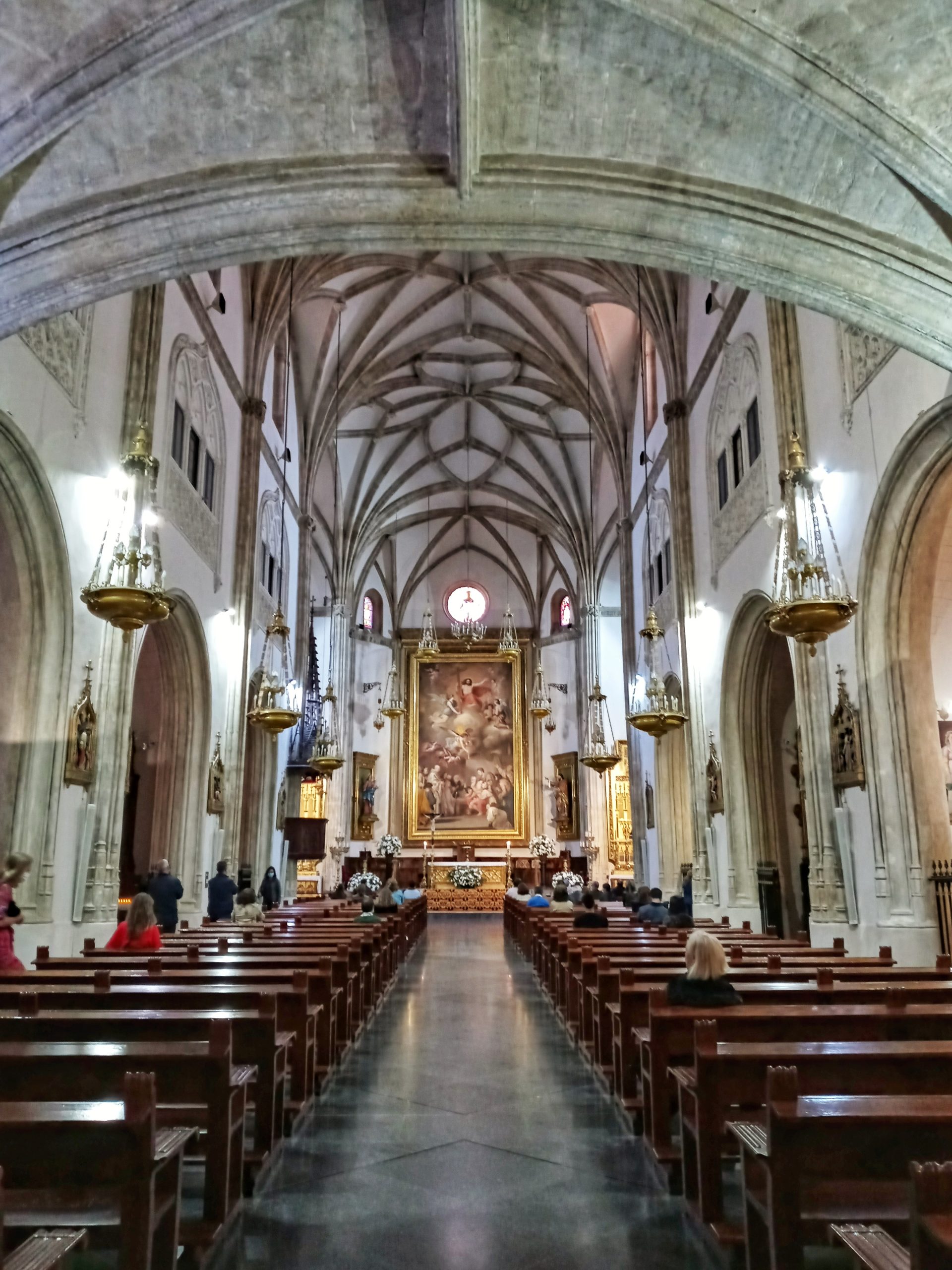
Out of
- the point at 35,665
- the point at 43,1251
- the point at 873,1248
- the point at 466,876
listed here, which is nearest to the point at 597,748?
the point at 35,665

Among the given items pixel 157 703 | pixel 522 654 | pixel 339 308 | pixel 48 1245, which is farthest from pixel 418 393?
pixel 48 1245

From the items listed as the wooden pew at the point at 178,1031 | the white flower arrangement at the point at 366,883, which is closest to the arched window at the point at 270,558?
the white flower arrangement at the point at 366,883

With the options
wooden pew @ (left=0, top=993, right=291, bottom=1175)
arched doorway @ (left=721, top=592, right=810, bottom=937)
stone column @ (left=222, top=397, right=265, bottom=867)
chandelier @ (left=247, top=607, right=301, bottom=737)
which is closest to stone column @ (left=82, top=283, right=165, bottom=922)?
chandelier @ (left=247, top=607, right=301, bottom=737)

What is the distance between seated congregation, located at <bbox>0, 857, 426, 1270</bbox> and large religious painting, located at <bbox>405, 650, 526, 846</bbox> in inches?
984

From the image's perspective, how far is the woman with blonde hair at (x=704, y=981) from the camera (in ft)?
16.2

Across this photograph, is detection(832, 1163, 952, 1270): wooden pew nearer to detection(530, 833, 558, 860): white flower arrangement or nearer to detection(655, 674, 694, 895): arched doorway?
detection(655, 674, 694, 895): arched doorway

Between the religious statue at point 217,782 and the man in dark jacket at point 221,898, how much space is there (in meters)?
2.14

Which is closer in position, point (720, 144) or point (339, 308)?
point (720, 144)

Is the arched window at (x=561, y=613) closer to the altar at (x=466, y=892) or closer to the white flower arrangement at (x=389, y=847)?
the altar at (x=466, y=892)

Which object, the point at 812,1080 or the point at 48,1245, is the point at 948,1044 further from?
the point at 48,1245

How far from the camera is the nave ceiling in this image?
256 inches

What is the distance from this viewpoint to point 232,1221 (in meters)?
4.05

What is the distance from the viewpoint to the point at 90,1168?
2734mm

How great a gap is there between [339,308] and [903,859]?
58.1ft
